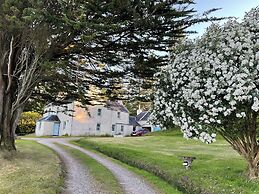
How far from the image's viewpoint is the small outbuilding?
48594 millimetres

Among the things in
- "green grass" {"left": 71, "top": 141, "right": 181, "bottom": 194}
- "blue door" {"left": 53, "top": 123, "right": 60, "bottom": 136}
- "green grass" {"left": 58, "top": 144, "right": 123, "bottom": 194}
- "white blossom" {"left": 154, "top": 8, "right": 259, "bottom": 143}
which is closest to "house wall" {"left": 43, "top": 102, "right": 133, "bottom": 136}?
"blue door" {"left": 53, "top": 123, "right": 60, "bottom": 136}

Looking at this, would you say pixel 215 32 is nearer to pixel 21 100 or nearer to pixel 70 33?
pixel 70 33

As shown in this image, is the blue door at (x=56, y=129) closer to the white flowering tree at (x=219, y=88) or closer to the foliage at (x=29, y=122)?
the foliage at (x=29, y=122)

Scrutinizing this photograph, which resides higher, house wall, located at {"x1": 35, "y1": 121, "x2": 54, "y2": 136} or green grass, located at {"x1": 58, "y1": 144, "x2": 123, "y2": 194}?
house wall, located at {"x1": 35, "y1": 121, "x2": 54, "y2": 136}

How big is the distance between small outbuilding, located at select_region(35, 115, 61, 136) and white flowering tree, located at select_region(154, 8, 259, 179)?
131 feet

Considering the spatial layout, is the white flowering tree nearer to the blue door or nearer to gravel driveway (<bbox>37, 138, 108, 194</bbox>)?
gravel driveway (<bbox>37, 138, 108, 194</bbox>)

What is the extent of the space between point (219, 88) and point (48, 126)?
4322 cm

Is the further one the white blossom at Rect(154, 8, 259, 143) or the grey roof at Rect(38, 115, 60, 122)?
the grey roof at Rect(38, 115, 60, 122)

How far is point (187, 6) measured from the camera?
1258 cm

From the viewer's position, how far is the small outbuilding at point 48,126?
48594 mm

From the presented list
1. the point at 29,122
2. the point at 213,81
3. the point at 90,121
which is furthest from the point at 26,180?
the point at 29,122

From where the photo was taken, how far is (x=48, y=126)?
161 feet

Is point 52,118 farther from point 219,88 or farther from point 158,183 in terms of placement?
point 219,88

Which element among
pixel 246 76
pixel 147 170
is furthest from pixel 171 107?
pixel 147 170
